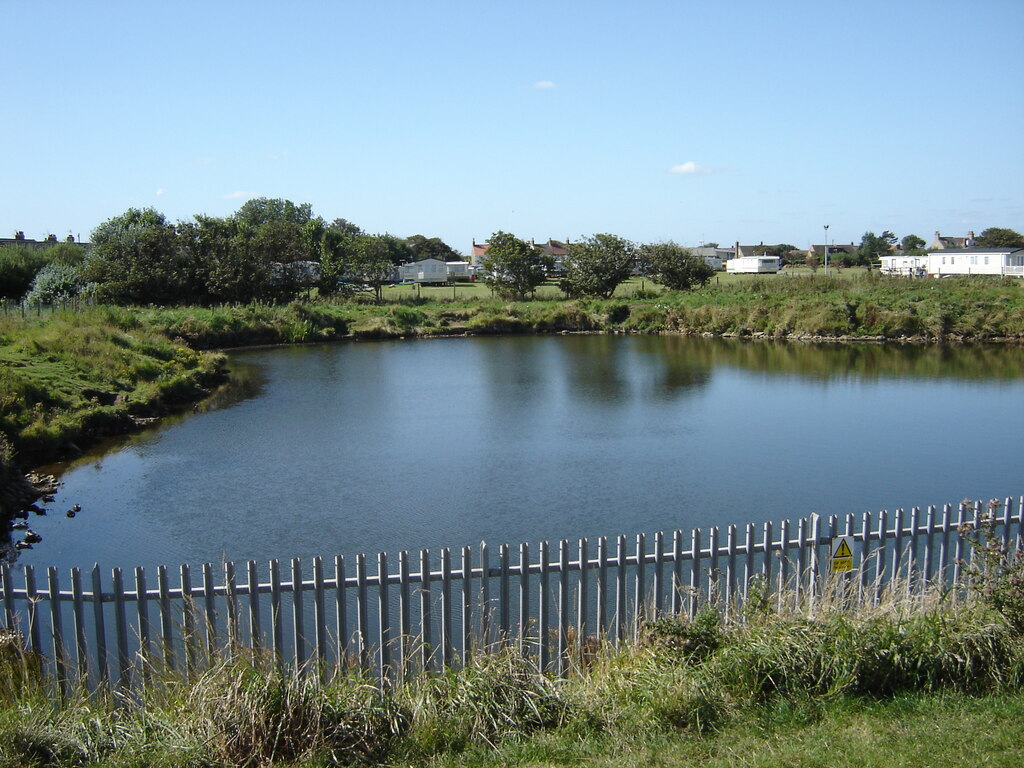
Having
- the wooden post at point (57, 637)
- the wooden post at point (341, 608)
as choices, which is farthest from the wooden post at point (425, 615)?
the wooden post at point (57, 637)

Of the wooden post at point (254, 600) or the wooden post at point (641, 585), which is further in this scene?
the wooden post at point (641, 585)

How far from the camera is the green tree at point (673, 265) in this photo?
6838 cm

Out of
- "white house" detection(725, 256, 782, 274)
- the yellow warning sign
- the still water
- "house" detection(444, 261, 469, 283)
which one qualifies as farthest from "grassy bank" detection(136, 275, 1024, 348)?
the yellow warning sign

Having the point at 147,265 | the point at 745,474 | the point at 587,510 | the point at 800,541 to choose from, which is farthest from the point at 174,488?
the point at 147,265

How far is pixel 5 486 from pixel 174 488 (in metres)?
2.87

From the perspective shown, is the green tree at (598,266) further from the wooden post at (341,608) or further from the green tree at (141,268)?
the wooden post at (341,608)

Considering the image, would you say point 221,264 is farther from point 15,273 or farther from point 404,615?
point 404,615

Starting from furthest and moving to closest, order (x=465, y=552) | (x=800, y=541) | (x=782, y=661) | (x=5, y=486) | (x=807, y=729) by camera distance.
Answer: (x=5, y=486)
(x=800, y=541)
(x=465, y=552)
(x=782, y=661)
(x=807, y=729)

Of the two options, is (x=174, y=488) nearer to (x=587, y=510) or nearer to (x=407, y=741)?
(x=587, y=510)

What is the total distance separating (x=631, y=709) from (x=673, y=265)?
64.0 m

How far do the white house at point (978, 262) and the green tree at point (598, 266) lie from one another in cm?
2552

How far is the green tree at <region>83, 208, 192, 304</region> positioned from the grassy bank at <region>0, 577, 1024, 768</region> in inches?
2025

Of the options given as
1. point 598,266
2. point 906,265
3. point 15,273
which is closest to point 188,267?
point 15,273

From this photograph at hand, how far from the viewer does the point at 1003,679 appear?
6703 mm
